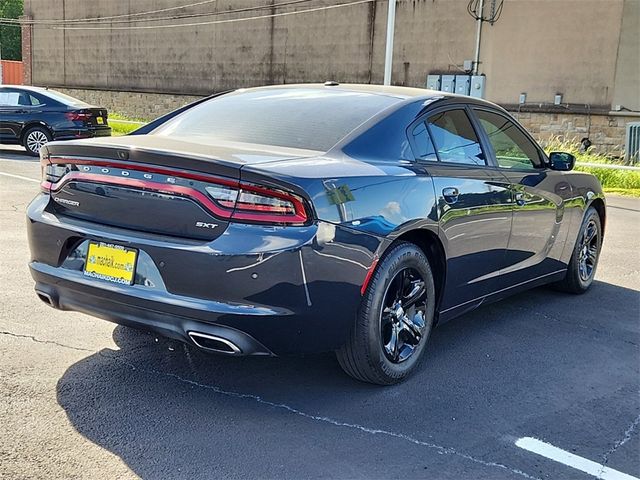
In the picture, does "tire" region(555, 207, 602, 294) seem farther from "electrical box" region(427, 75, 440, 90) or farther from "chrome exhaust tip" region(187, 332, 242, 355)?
"electrical box" region(427, 75, 440, 90)

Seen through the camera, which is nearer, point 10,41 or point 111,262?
point 111,262

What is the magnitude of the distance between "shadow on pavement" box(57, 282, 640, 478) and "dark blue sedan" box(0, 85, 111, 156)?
1155cm

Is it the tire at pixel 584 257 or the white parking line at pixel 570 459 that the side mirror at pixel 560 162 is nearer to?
the tire at pixel 584 257

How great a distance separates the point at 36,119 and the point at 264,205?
13.3m

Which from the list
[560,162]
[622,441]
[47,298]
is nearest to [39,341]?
[47,298]

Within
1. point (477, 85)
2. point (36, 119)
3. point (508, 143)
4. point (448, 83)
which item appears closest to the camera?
point (508, 143)

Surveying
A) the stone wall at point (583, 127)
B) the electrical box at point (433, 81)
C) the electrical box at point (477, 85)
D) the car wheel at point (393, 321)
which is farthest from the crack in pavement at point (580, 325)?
the electrical box at point (433, 81)

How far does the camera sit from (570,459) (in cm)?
319

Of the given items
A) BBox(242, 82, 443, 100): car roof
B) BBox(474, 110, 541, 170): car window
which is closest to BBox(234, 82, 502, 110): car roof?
BBox(242, 82, 443, 100): car roof

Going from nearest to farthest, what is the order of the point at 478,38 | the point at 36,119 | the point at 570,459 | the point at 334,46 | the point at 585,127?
the point at 570,459, the point at 36,119, the point at 585,127, the point at 478,38, the point at 334,46

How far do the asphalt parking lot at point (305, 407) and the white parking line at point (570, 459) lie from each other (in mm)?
28

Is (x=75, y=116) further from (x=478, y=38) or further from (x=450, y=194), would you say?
(x=450, y=194)

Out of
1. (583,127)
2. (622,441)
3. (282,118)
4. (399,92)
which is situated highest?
(399,92)

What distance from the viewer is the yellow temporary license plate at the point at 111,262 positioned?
133 inches
